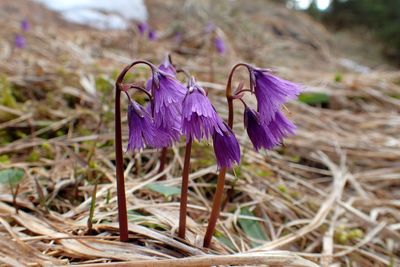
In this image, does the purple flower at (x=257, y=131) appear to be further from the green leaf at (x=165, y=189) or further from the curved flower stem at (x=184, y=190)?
the green leaf at (x=165, y=189)

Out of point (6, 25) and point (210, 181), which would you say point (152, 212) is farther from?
point (6, 25)

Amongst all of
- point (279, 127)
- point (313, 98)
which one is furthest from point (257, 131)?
point (313, 98)

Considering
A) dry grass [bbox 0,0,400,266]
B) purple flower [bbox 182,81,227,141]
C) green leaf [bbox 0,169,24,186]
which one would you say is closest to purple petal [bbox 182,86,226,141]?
purple flower [bbox 182,81,227,141]

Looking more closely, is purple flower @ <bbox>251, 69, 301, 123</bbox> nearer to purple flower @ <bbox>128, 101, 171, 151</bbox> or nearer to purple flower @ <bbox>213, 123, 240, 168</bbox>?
purple flower @ <bbox>213, 123, 240, 168</bbox>

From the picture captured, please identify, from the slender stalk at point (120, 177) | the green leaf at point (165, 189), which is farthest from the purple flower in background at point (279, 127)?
the green leaf at point (165, 189)

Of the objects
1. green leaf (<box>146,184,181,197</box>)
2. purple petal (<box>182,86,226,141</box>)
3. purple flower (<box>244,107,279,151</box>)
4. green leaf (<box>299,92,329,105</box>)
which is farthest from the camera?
green leaf (<box>299,92,329,105</box>)

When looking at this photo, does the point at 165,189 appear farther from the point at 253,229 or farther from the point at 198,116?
the point at 198,116
